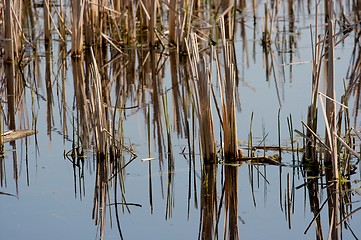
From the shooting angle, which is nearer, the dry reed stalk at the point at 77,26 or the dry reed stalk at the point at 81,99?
the dry reed stalk at the point at 81,99

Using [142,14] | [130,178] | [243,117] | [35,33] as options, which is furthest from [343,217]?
[35,33]

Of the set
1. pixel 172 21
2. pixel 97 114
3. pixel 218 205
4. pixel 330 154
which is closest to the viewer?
pixel 218 205

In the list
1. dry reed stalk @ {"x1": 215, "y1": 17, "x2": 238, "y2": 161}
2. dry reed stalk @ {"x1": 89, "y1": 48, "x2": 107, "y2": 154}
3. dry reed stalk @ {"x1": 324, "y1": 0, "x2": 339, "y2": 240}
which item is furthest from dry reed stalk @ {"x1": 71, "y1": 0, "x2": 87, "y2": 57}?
dry reed stalk @ {"x1": 324, "y1": 0, "x2": 339, "y2": 240}

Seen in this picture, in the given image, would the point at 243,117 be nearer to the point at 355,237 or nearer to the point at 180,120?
the point at 180,120

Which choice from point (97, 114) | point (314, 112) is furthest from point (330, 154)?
point (97, 114)

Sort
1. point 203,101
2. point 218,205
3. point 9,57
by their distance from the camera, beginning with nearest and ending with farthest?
point 218,205, point 203,101, point 9,57

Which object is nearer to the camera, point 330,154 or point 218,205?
point 218,205

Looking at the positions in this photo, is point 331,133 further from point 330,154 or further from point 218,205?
point 218,205

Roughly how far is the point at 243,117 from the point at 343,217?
72.1 inches

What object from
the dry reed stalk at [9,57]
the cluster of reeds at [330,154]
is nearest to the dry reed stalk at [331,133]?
the cluster of reeds at [330,154]

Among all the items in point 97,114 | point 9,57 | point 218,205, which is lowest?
point 218,205

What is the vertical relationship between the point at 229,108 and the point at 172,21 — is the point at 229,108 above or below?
below

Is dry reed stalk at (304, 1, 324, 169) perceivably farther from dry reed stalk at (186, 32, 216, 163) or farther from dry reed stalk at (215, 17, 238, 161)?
dry reed stalk at (186, 32, 216, 163)

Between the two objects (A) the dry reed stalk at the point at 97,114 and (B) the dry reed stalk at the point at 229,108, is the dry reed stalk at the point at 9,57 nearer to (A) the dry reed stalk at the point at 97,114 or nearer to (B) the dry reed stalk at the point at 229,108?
(A) the dry reed stalk at the point at 97,114
